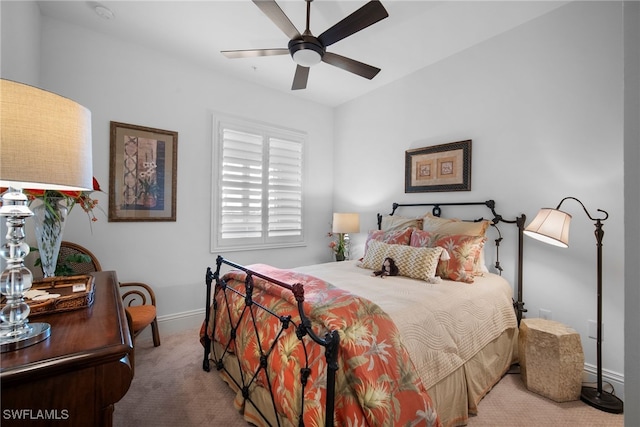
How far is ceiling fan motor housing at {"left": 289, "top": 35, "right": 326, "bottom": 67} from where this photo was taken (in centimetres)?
205

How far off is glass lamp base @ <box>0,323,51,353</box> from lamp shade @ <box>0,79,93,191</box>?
17.5 inches

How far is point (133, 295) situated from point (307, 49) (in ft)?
9.41

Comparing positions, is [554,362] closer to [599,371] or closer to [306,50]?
[599,371]

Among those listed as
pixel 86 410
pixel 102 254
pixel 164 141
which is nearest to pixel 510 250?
pixel 86 410

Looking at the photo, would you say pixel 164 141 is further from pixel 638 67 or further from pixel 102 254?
pixel 638 67

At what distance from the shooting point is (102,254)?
2.75 meters

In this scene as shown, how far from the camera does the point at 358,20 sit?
1852mm

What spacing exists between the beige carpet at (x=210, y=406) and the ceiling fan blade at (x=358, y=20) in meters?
2.62

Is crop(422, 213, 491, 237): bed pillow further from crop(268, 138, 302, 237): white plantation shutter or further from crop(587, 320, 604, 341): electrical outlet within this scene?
crop(268, 138, 302, 237): white plantation shutter

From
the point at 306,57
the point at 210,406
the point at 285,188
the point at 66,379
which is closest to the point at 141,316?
the point at 210,406

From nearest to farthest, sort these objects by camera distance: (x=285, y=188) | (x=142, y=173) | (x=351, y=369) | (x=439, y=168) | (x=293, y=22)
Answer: (x=351, y=369) < (x=293, y=22) < (x=142, y=173) < (x=439, y=168) < (x=285, y=188)

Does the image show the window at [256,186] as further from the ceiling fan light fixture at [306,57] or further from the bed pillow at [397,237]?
the ceiling fan light fixture at [306,57]

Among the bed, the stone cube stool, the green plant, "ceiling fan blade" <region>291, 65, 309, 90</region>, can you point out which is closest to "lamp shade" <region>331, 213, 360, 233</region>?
the bed

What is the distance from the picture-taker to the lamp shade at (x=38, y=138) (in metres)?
0.75
